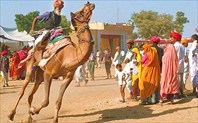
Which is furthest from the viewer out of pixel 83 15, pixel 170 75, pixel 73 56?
pixel 170 75

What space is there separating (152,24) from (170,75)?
6321cm

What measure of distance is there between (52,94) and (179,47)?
6.27 meters

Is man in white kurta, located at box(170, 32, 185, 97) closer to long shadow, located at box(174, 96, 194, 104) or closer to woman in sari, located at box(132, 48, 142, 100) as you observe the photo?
long shadow, located at box(174, 96, 194, 104)

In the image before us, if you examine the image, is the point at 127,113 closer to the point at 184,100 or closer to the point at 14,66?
the point at 184,100

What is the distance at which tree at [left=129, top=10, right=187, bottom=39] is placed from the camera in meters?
72.1

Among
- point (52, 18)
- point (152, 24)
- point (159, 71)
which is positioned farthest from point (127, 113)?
point (152, 24)

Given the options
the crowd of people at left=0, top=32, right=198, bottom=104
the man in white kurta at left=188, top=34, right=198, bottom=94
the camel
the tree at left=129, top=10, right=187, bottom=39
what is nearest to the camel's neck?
the camel

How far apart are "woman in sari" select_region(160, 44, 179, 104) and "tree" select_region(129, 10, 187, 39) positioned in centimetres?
6148

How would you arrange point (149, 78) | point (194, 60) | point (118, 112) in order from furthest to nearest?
point (194, 60) < point (149, 78) < point (118, 112)

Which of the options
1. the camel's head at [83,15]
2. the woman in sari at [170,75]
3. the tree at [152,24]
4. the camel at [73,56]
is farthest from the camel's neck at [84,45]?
the tree at [152,24]

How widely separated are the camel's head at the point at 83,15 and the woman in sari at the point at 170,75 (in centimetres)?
293

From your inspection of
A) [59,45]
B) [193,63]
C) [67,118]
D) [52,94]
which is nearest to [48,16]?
[59,45]

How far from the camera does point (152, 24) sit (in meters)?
72.1

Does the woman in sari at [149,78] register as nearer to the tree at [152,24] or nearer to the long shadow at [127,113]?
the long shadow at [127,113]
